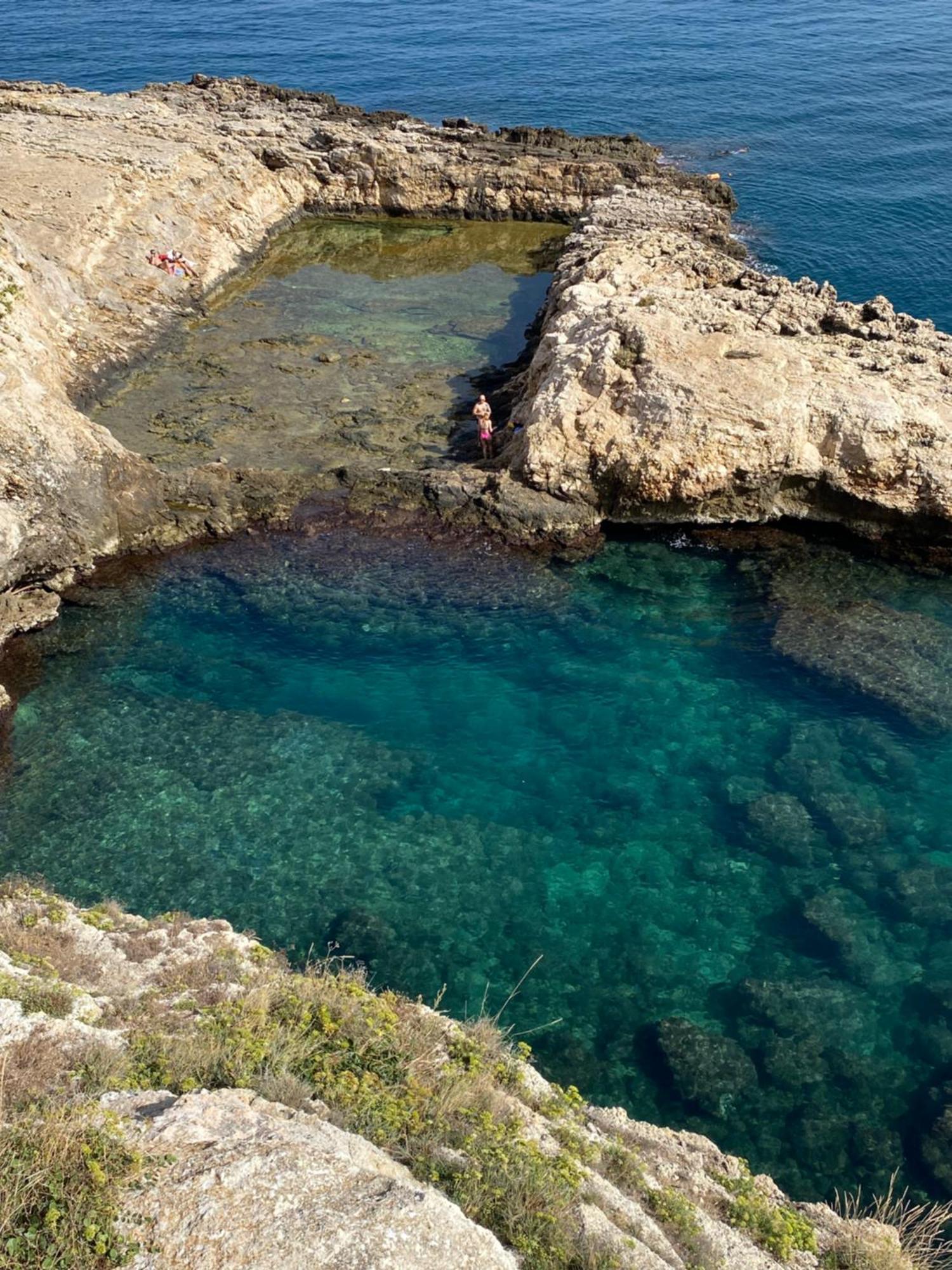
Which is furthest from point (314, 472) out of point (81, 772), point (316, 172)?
point (316, 172)

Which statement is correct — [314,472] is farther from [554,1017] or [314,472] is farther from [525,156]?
[525,156]

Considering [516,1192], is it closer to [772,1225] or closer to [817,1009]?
[772,1225]

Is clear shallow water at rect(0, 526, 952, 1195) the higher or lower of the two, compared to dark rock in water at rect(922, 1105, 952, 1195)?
higher

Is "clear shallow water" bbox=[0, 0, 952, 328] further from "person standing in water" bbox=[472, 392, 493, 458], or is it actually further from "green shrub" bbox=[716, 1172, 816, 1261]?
"green shrub" bbox=[716, 1172, 816, 1261]

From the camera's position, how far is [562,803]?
18.9m

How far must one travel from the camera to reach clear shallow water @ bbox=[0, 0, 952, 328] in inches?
1678

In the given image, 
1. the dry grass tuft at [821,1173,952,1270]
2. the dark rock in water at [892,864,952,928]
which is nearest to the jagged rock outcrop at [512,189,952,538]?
the dark rock in water at [892,864,952,928]

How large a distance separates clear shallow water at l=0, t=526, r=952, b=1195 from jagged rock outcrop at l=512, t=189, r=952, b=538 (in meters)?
1.56

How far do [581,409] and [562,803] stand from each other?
A: 442 inches

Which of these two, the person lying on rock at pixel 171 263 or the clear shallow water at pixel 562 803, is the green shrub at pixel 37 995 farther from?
the person lying on rock at pixel 171 263

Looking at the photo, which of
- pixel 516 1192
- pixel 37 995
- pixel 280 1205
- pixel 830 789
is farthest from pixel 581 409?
pixel 280 1205

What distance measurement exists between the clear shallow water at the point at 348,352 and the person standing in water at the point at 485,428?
579mm

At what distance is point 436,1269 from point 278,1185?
1.47m

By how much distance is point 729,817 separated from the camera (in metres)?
18.6
